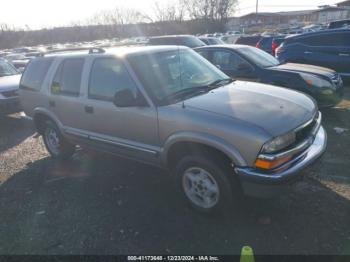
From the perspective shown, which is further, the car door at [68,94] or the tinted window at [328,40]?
the tinted window at [328,40]

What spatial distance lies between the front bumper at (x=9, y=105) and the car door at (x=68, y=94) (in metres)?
3.78

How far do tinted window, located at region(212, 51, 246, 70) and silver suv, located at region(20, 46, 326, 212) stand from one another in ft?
9.63

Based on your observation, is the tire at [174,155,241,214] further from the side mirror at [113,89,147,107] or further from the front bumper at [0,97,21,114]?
the front bumper at [0,97,21,114]

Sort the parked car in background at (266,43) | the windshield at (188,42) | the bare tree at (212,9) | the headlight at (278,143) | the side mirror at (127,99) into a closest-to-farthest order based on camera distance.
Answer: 1. the headlight at (278,143)
2. the side mirror at (127,99)
3. the windshield at (188,42)
4. the parked car in background at (266,43)
5. the bare tree at (212,9)

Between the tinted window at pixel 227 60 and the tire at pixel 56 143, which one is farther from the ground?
the tinted window at pixel 227 60

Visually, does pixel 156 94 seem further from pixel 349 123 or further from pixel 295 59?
pixel 295 59

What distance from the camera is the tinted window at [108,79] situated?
389cm

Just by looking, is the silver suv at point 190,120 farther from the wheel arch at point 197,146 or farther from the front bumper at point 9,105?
the front bumper at point 9,105

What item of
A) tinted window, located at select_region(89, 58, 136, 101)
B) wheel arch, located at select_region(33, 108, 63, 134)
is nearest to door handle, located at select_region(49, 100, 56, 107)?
wheel arch, located at select_region(33, 108, 63, 134)

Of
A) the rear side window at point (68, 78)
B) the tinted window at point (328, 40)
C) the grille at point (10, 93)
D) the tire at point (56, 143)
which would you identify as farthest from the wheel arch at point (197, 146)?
the tinted window at point (328, 40)

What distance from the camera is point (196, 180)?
11.6 feet

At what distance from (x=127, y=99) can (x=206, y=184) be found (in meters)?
1.34

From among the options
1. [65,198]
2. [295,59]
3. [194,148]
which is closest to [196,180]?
[194,148]

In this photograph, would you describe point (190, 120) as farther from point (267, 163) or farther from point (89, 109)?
point (89, 109)
